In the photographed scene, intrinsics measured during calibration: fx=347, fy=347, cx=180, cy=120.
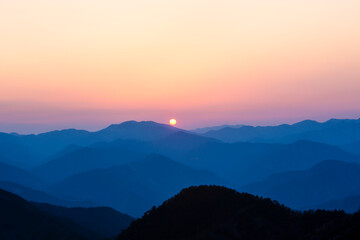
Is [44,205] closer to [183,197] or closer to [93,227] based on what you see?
[93,227]

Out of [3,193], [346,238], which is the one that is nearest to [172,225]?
[346,238]

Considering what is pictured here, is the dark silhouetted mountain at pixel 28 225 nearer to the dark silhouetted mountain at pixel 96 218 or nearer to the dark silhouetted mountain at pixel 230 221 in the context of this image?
the dark silhouetted mountain at pixel 96 218

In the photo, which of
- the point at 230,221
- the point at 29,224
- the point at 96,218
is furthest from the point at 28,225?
the point at 230,221

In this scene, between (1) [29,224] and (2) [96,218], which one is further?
(2) [96,218]

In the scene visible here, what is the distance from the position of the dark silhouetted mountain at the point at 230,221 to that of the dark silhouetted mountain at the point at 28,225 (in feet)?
230

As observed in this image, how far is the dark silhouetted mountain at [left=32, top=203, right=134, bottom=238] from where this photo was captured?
17082 centimetres

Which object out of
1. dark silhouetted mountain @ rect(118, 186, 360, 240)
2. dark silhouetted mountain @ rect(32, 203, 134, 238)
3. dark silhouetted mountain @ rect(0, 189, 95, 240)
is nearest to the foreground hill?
dark silhouetted mountain @ rect(0, 189, 95, 240)

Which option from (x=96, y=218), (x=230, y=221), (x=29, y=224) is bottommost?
(x=96, y=218)

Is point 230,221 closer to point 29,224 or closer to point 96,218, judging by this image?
point 29,224

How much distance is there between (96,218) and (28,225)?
6132cm

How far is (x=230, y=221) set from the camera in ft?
180

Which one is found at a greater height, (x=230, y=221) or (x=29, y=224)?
(x=230, y=221)

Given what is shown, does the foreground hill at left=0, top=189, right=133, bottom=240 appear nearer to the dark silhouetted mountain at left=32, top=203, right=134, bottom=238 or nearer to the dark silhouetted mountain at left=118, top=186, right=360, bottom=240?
the dark silhouetted mountain at left=32, top=203, right=134, bottom=238

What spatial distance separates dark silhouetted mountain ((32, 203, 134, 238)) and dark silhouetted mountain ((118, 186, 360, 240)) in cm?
11127
